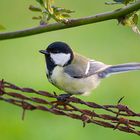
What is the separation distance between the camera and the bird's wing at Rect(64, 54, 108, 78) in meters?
4.61

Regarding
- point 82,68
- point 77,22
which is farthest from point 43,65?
point 77,22

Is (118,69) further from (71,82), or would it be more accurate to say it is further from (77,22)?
(77,22)

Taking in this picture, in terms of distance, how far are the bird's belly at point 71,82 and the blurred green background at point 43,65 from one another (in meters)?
1.75

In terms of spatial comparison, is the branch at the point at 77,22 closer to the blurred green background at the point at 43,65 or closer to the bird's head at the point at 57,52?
the bird's head at the point at 57,52

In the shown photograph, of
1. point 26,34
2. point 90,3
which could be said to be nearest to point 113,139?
point 26,34

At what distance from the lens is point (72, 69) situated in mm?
4629

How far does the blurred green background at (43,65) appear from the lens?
257 inches

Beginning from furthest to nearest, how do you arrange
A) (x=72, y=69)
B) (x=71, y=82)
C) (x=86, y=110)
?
(x=72, y=69) < (x=71, y=82) < (x=86, y=110)

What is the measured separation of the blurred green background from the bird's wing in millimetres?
1635

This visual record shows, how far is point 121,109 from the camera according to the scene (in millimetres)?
3531

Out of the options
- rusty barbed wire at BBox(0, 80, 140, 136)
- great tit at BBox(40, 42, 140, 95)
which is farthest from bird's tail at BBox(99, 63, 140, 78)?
rusty barbed wire at BBox(0, 80, 140, 136)

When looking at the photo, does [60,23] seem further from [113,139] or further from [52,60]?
[113,139]

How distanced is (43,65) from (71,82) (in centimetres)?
369

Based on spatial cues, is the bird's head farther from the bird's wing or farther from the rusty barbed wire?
the rusty barbed wire
